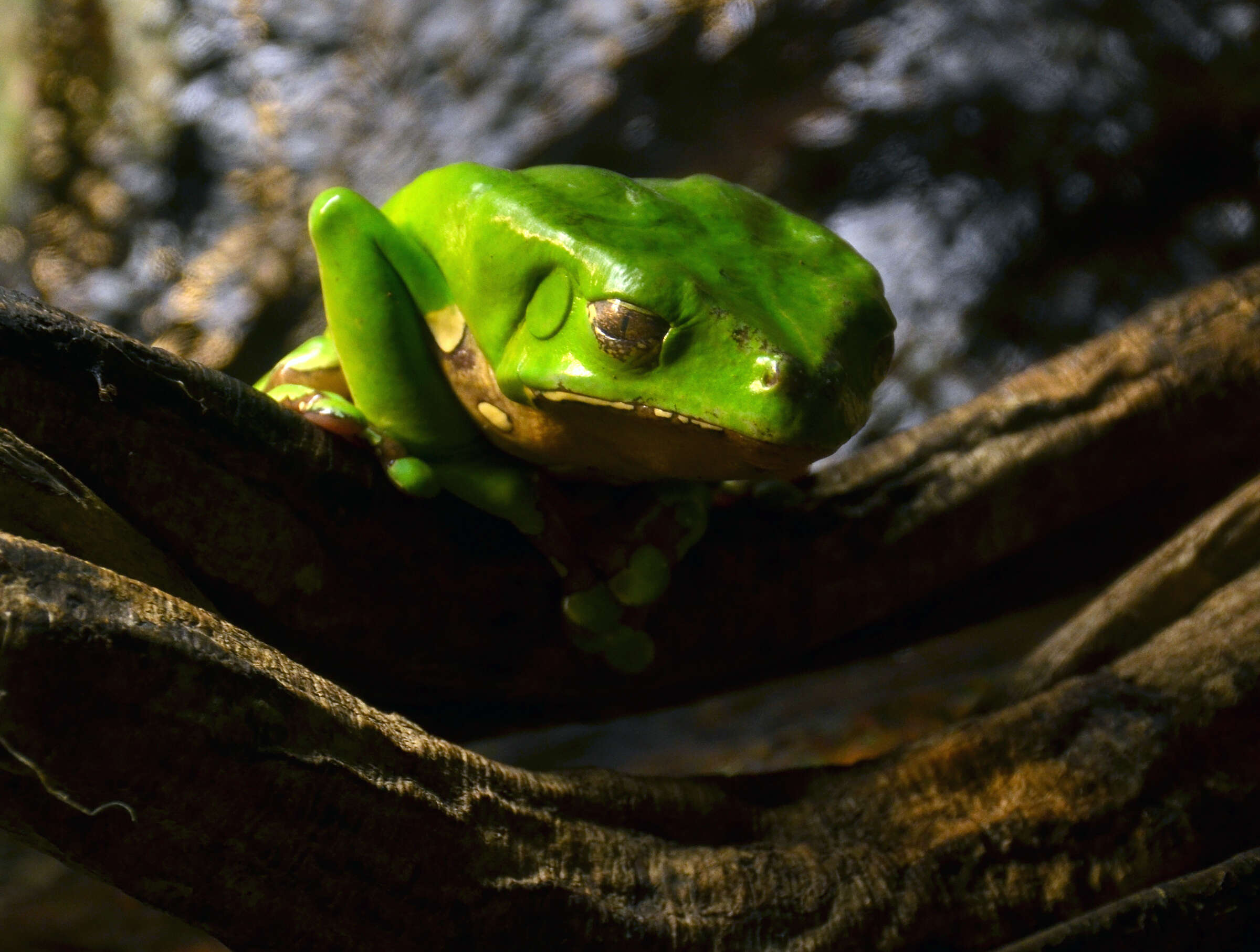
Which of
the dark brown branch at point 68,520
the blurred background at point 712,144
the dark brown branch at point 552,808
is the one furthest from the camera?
Result: the blurred background at point 712,144

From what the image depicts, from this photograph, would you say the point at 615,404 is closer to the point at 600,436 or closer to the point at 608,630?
the point at 600,436

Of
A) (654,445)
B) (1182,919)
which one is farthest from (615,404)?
(1182,919)

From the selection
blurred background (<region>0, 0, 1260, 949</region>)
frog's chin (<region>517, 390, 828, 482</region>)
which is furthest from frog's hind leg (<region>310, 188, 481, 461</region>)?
blurred background (<region>0, 0, 1260, 949</region>)

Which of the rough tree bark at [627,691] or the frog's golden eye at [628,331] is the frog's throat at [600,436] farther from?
the rough tree bark at [627,691]

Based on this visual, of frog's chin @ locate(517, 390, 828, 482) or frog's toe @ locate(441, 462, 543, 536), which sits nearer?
frog's chin @ locate(517, 390, 828, 482)

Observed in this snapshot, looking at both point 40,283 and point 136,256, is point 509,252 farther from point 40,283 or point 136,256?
point 40,283

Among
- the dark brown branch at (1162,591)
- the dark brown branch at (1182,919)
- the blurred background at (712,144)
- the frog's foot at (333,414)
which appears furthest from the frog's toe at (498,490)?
the blurred background at (712,144)

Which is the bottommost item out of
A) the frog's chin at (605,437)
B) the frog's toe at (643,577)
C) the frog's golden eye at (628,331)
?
the frog's toe at (643,577)

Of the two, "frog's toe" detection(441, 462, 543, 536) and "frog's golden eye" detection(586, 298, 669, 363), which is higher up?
"frog's golden eye" detection(586, 298, 669, 363)

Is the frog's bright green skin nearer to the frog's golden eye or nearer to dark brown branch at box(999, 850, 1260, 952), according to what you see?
the frog's golden eye
